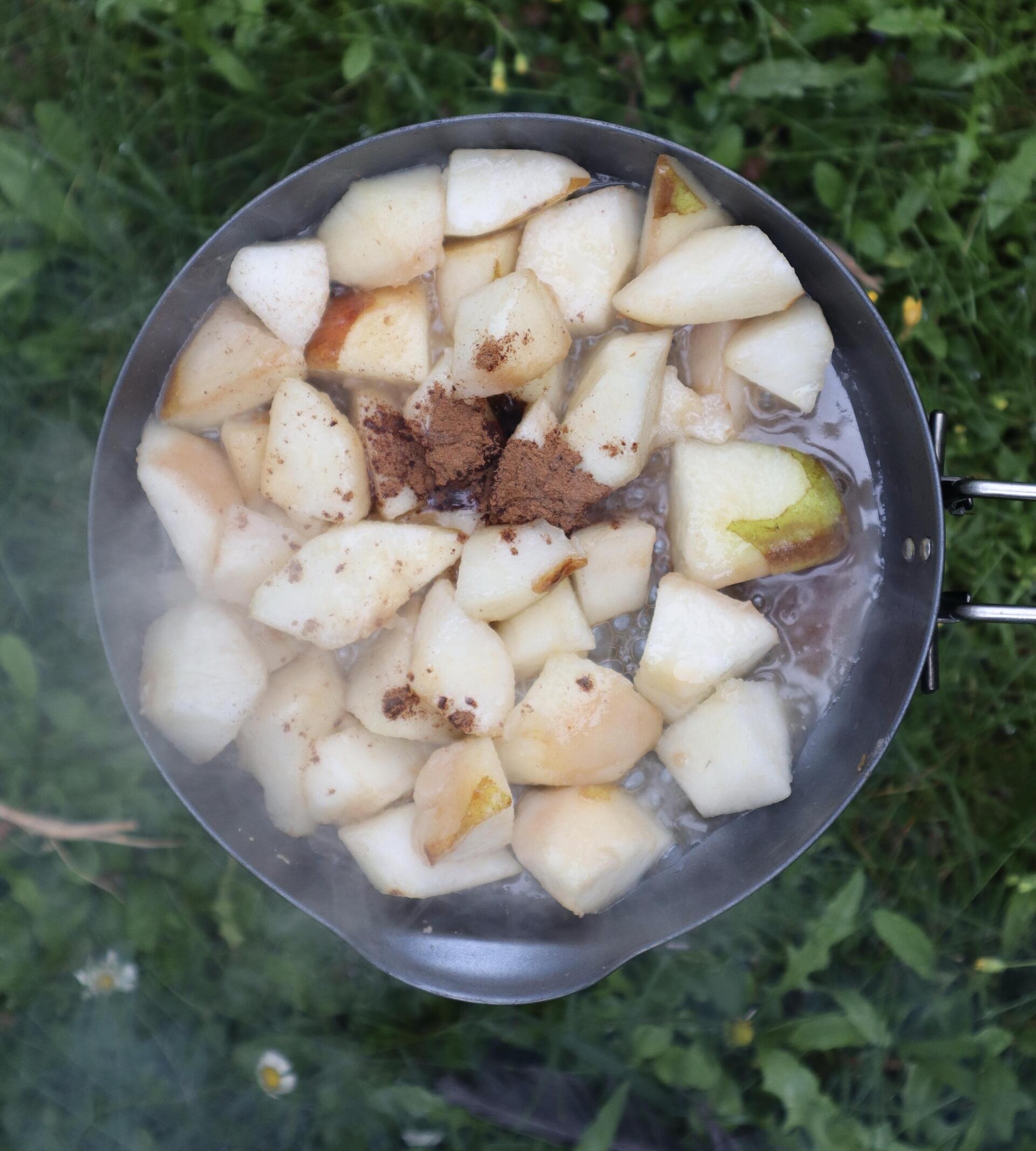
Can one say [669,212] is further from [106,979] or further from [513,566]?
[106,979]

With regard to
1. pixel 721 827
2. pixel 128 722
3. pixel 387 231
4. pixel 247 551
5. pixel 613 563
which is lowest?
pixel 721 827

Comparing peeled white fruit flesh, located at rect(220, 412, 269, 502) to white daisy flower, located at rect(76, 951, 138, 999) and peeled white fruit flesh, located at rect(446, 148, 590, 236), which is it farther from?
white daisy flower, located at rect(76, 951, 138, 999)

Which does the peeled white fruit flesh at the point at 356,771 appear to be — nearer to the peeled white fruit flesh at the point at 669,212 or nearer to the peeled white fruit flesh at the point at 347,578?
the peeled white fruit flesh at the point at 347,578

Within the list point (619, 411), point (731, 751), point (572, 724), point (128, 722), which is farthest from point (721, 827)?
point (128, 722)

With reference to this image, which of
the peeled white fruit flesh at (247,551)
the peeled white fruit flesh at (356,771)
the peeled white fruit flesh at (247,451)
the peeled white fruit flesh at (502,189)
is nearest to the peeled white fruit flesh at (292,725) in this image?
the peeled white fruit flesh at (356,771)

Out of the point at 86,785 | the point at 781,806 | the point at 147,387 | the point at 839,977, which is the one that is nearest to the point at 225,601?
the point at 147,387

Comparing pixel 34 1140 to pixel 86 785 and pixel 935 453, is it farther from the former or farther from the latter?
pixel 935 453
